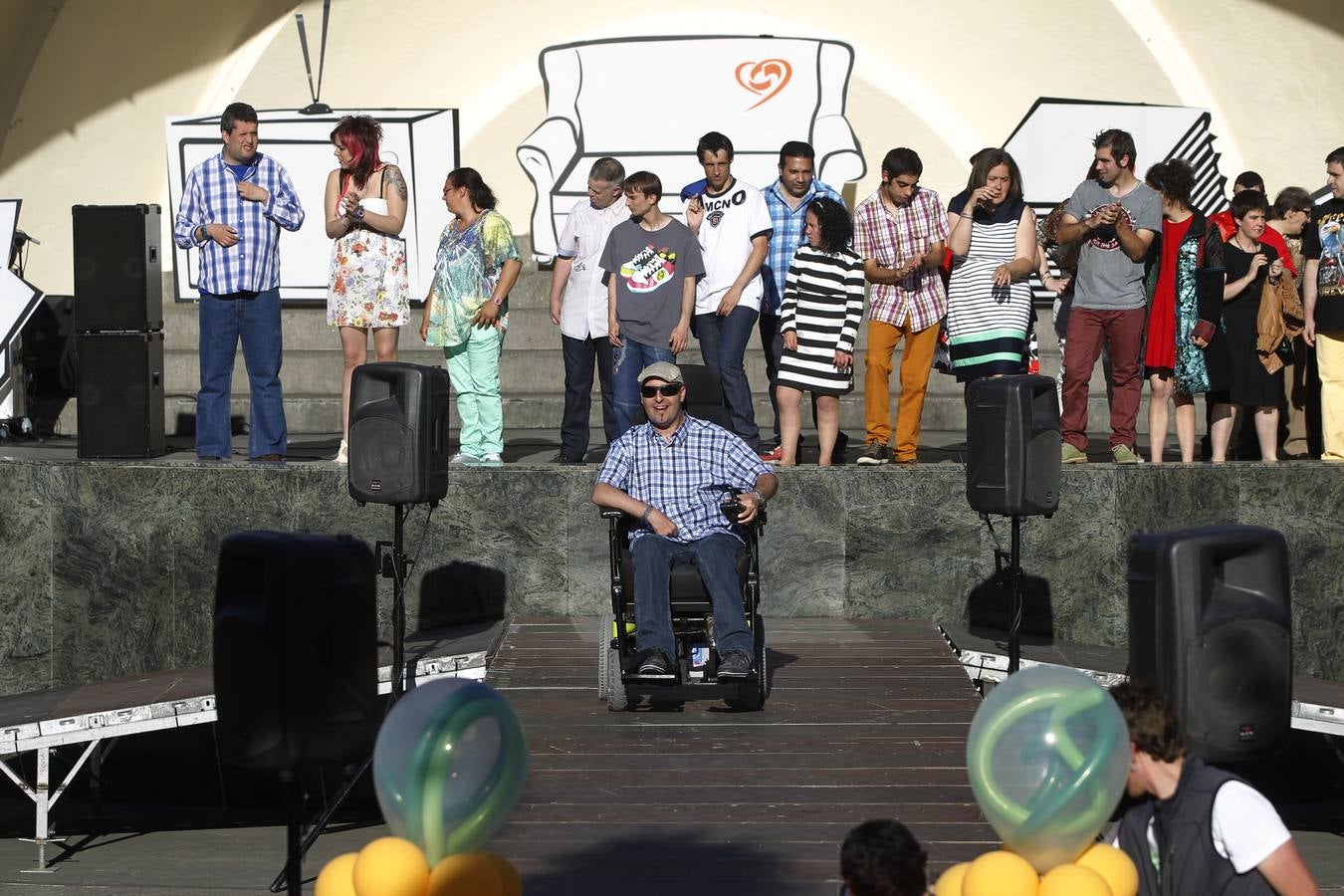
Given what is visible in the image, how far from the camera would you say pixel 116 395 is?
966 centimetres

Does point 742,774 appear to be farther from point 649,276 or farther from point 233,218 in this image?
point 233,218

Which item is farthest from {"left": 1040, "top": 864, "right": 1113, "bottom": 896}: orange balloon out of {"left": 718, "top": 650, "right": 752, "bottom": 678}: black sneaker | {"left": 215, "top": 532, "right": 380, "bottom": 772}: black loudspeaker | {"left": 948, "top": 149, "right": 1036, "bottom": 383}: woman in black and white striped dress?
{"left": 948, "top": 149, "right": 1036, "bottom": 383}: woman in black and white striped dress

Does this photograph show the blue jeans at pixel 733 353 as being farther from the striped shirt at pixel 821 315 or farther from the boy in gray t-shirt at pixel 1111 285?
the boy in gray t-shirt at pixel 1111 285

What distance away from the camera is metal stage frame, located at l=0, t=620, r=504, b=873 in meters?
7.88

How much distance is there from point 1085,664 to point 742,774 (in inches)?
92.1

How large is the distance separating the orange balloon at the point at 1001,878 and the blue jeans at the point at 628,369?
17.3 feet

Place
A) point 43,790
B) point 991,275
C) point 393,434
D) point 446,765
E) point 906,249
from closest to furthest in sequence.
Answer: point 446,765, point 393,434, point 43,790, point 991,275, point 906,249

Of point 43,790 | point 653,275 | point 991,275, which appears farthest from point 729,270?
point 43,790

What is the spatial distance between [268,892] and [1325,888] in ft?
12.6

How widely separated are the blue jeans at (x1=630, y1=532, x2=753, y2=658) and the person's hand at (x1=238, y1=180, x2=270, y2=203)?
3310 millimetres

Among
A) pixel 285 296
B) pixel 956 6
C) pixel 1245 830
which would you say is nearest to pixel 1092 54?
pixel 956 6

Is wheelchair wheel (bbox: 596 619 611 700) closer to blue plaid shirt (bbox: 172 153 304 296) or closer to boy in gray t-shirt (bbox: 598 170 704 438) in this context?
boy in gray t-shirt (bbox: 598 170 704 438)

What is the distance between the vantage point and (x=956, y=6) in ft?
52.2

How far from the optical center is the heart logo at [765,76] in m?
14.4
